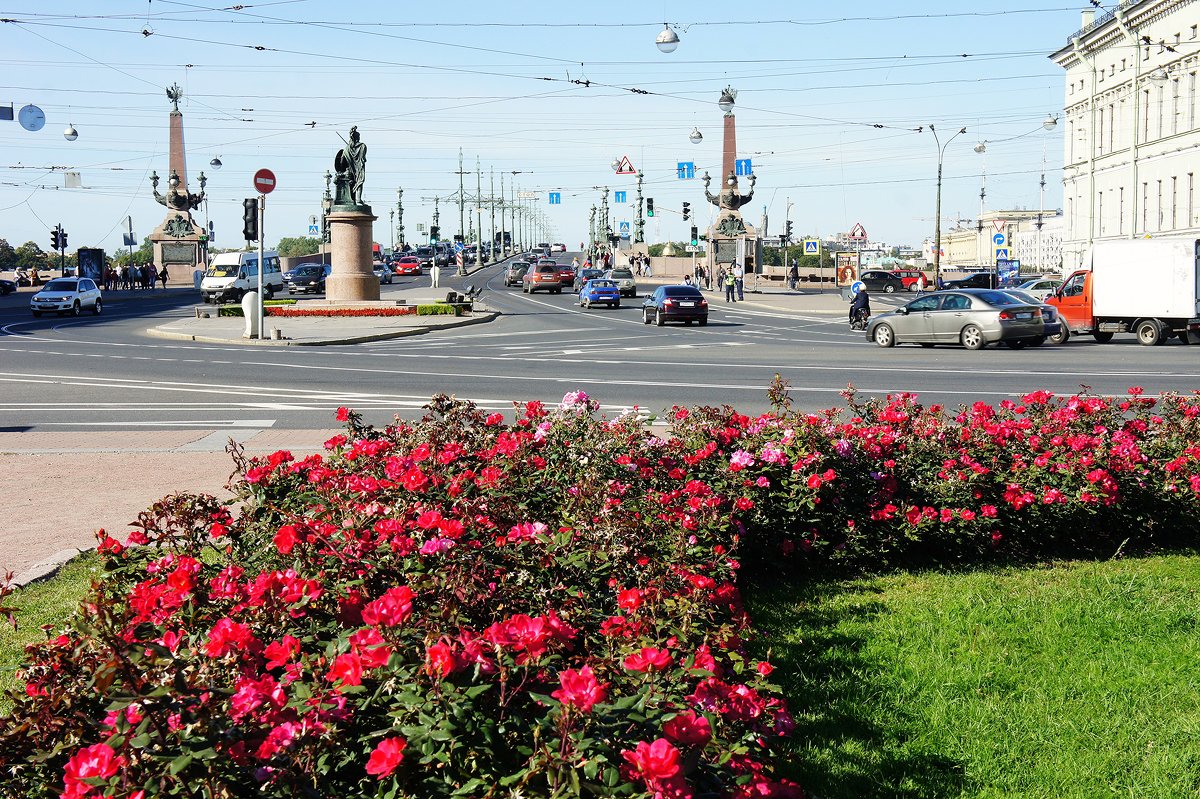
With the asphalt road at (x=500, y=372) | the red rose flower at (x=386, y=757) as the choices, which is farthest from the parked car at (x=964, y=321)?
the red rose flower at (x=386, y=757)

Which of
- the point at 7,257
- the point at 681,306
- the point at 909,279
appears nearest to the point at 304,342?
the point at 681,306

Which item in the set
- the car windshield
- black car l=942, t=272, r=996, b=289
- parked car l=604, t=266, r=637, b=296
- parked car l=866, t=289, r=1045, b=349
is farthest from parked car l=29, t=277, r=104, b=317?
black car l=942, t=272, r=996, b=289

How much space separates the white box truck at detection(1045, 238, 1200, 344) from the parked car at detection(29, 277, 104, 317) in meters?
38.2

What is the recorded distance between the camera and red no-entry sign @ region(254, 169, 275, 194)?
1300 inches

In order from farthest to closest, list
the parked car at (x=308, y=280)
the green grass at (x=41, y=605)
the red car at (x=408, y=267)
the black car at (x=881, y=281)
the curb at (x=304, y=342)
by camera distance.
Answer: the red car at (x=408, y=267) < the black car at (x=881, y=281) < the parked car at (x=308, y=280) < the curb at (x=304, y=342) < the green grass at (x=41, y=605)

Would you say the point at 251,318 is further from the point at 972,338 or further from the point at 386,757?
the point at 386,757

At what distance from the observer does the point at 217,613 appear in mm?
4020

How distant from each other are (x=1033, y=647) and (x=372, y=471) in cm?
353

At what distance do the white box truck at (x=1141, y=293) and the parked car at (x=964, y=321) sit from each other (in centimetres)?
220

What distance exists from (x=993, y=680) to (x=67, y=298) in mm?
50375

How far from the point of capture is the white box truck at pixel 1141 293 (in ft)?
94.2

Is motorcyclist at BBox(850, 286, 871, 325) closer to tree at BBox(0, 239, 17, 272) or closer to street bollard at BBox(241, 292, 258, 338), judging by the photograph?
street bollard at BBox(241, 292, 258, 338)

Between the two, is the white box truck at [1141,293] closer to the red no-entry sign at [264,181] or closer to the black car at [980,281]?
the red no-entry sign at [264,181]

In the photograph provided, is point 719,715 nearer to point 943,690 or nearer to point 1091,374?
point 943,690
